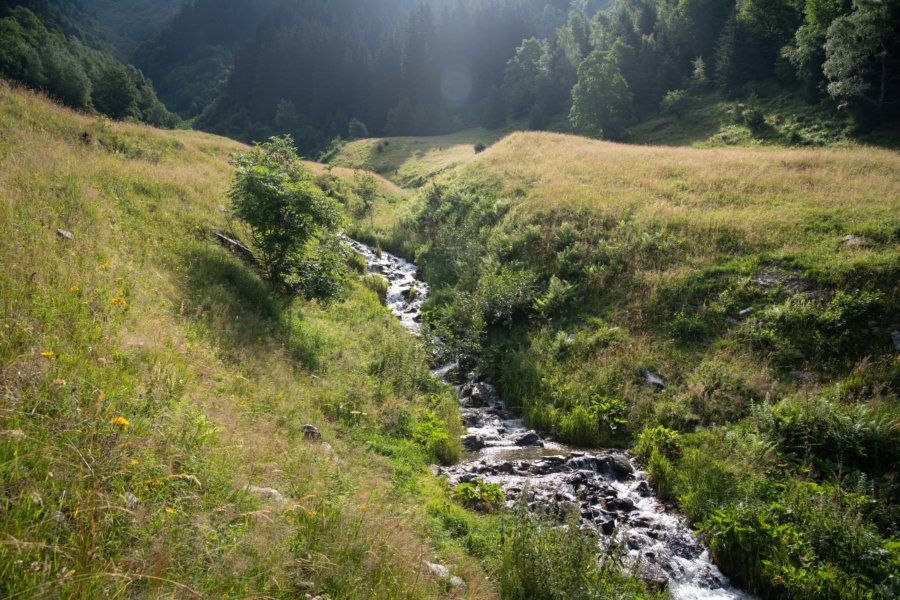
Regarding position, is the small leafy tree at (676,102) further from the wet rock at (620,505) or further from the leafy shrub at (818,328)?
the wet rock at (620,505)

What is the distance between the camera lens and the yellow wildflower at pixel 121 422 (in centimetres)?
402

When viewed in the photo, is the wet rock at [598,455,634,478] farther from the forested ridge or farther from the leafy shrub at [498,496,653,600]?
the forested ridge

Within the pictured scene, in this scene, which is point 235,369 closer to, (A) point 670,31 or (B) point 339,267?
(B) point 339,267

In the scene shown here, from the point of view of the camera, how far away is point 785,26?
171 feet

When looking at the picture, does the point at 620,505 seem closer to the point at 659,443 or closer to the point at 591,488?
the point at 591,488

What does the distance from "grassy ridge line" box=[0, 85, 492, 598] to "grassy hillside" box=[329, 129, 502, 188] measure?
116 ft

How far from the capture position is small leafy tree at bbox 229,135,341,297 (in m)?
13.4

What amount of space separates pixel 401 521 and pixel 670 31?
79.4 m

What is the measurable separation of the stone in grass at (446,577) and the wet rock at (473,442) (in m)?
5.02

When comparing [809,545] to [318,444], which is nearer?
[809,545]

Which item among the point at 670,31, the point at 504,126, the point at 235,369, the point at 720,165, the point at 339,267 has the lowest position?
the point at 235,369

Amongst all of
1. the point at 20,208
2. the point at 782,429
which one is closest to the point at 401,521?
the point at 782,429

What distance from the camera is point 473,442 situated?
1090cm

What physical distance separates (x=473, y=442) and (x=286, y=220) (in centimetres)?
862
